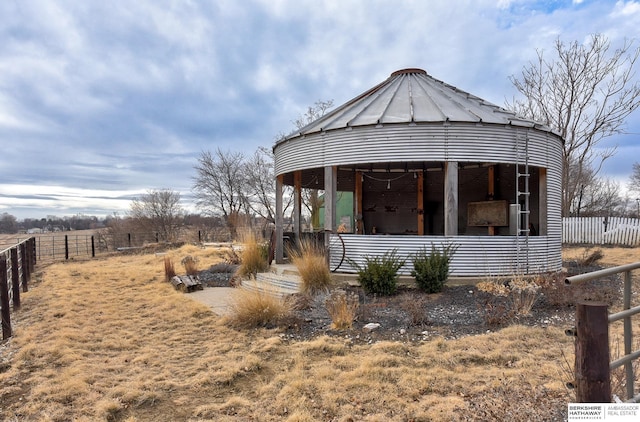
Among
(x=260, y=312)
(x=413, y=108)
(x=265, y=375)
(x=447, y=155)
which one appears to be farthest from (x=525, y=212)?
(x=265, y=375)

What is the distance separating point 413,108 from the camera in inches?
342

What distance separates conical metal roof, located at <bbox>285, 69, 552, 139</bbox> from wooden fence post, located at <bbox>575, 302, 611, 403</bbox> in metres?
6.22

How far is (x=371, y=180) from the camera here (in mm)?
13531

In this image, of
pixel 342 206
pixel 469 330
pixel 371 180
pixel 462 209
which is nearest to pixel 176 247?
pixel 342 206

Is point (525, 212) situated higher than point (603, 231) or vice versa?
point (525, 212)

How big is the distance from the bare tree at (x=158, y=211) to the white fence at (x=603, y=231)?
25.6 meters

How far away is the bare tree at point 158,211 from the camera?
3062 centimetres

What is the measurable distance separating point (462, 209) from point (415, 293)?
6.64 m

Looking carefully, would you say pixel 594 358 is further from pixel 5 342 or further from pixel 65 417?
pixel 5 342

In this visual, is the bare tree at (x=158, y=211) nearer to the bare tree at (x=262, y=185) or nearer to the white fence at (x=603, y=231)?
the bare tree at (x=262, y=185)

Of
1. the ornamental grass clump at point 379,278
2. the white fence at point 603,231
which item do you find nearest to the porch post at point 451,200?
the ornamental grass clump at point 379,278

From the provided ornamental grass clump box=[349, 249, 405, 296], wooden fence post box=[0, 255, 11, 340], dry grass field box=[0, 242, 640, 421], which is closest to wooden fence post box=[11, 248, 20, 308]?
dry grass field box=[0, 242, 640, 421]

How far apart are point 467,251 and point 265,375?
5083mm

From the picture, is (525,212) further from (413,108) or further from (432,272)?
(413,108)
